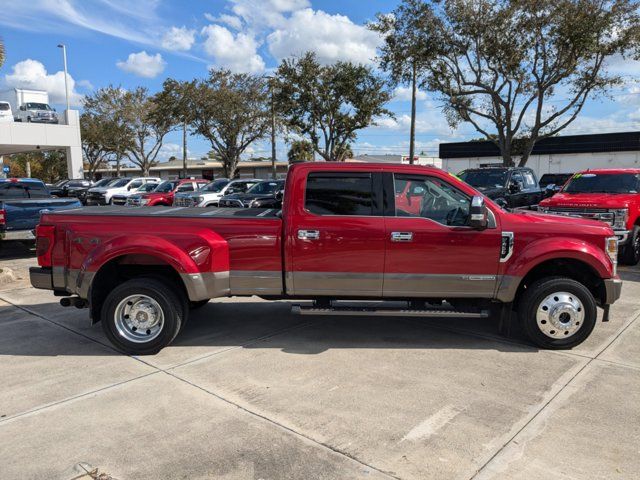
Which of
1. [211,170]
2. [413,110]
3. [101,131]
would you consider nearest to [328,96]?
[413,110]

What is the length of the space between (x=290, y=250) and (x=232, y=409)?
5.57 feet

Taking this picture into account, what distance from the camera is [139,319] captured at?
511 cm

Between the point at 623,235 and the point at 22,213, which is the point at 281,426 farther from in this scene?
the point at 22,213

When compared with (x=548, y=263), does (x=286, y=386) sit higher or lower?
lower

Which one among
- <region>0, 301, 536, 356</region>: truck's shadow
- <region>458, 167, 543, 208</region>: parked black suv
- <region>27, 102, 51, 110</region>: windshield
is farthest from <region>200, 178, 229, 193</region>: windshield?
<region>27, 102, 51, 110</region>: windshield

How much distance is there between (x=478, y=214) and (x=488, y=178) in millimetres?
9326

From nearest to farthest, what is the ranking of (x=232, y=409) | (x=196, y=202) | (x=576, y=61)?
1. (x=232, y=409)
2. (x=196, y=202)
3. (x=576, y=61)

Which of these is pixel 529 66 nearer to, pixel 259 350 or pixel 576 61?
pixel 576 61

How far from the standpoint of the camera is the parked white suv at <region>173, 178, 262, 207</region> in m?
19.2

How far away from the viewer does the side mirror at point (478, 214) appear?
4.73 meters

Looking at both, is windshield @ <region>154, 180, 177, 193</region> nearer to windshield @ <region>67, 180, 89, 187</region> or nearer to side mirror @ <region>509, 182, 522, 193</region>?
windshield @ <region>67, 180, 89, 187</region>

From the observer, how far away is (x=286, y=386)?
14.2 feet

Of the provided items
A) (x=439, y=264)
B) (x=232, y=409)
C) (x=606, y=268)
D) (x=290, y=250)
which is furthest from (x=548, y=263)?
(x=232, y=409)

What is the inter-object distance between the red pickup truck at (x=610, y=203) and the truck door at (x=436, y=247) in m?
5.16
